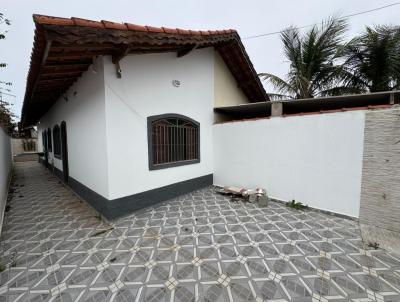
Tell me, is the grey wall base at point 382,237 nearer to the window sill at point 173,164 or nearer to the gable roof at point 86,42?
the window sill at point 173,164

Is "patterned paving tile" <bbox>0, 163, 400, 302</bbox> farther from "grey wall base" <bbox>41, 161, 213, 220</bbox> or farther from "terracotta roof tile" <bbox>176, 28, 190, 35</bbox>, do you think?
"terracotta roof tile" <bbox>176, 28, 190, 35</bbox>

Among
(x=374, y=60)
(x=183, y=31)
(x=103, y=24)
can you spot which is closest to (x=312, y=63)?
(x=374, y=60)

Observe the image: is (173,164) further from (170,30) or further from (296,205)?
(296,205)

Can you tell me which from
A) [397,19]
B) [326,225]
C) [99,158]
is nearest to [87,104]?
[99,158]

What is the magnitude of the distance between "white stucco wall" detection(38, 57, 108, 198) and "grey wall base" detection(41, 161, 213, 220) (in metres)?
0.23

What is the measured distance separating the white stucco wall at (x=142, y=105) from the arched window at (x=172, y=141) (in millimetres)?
172

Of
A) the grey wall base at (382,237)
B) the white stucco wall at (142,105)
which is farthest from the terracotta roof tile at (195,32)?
the grey wall base at (382,237)

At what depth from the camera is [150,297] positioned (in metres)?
2.44

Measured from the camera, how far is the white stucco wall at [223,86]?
25.2 ft

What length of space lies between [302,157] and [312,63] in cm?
656

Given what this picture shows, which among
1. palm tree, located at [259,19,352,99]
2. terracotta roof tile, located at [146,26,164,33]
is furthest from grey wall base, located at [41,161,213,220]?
palm tree, located at [259,19,352,99]

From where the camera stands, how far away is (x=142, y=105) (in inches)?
203

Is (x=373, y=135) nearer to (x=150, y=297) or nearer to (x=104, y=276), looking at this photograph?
(x=150, y=297)

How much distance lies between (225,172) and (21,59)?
406 inches
